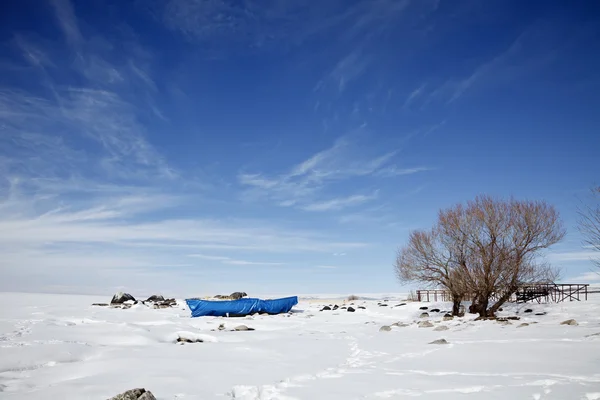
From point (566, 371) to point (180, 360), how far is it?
7.60 meters

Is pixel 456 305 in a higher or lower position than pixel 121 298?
lower

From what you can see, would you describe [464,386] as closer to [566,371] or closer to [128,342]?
[566,371]

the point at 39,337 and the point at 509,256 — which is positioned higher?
the point at 509,256

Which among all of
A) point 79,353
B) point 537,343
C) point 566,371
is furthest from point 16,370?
point 537,343

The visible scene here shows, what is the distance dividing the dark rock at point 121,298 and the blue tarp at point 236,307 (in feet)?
26.3

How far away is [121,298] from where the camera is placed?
3434 cm

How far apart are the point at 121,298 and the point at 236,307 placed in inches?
443

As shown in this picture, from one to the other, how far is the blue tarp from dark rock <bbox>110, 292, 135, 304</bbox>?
801cm

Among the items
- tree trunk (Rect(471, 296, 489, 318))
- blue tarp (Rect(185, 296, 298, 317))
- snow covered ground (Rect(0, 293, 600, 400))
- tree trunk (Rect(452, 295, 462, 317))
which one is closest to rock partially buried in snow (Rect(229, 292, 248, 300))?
blue tarp (Rect(185, 296, 298, 317))

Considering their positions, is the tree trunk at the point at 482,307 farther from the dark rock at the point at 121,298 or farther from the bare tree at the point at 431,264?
the dark rock at the point at 121,298

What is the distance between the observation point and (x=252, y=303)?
3023 cm

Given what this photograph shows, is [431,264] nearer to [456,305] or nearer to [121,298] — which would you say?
[456,305]

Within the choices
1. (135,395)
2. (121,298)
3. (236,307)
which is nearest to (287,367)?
(135,395)

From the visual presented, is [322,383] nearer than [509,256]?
Yes
